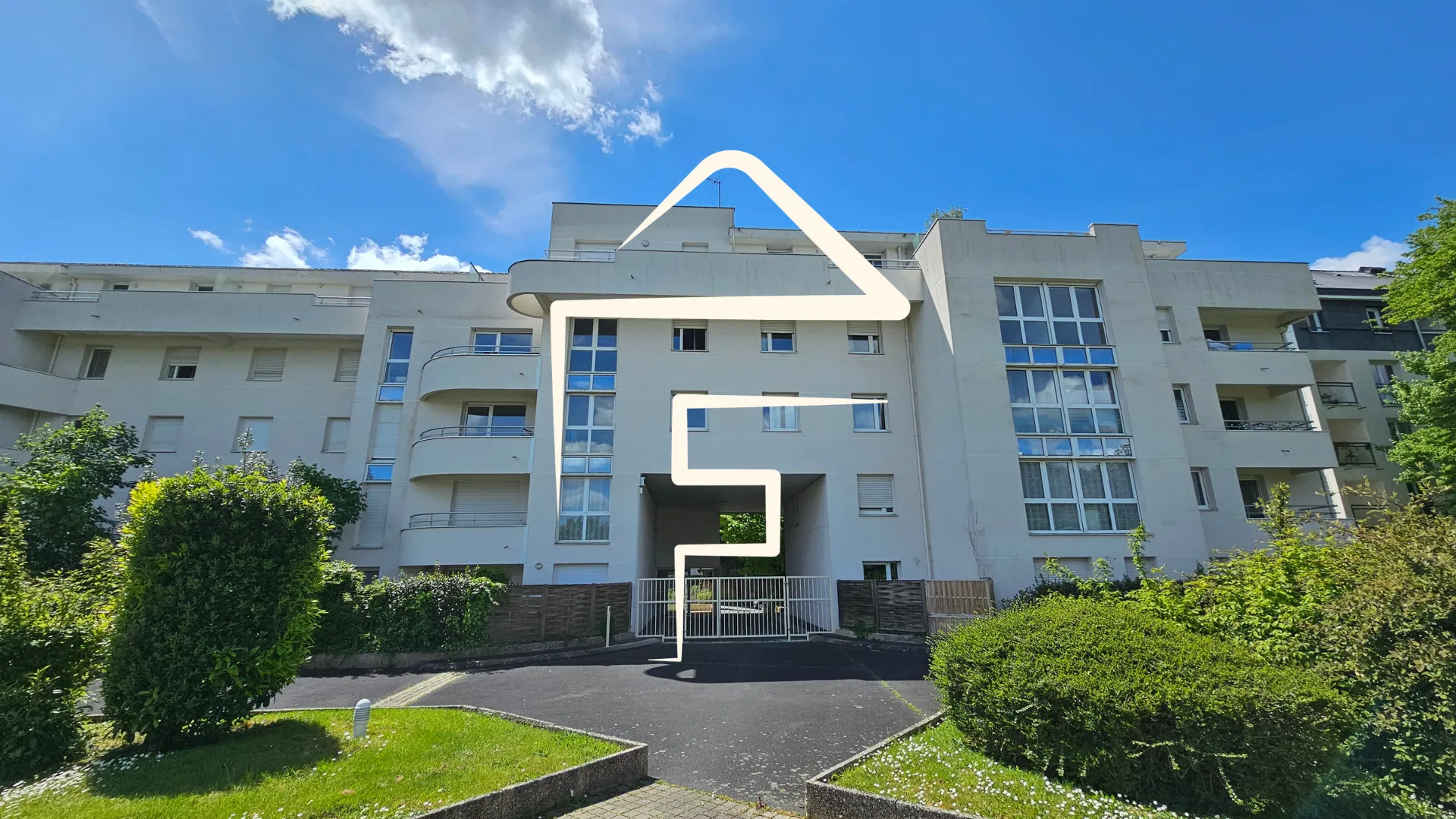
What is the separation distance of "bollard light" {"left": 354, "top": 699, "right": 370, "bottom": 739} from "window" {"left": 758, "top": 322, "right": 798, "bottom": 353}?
15.2 meters

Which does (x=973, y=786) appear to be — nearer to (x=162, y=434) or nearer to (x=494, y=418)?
(x=494, y=418)

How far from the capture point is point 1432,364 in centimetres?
1738

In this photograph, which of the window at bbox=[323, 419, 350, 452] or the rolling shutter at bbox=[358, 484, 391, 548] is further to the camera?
the window at bbox=[323, 419, 350, 452]

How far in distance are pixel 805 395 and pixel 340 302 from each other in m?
17.9

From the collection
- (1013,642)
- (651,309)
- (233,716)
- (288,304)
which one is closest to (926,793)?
(1013,642)

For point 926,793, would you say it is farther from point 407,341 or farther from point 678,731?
point 407,341

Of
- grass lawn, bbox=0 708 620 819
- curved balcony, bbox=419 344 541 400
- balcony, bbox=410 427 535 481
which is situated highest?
curved balcony, bbox=419 344 541 400

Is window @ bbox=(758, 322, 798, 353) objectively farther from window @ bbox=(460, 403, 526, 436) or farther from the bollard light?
the bollard light

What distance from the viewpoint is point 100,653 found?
6.57 meters

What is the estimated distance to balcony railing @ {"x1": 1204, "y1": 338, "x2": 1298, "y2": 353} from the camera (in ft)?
68.8

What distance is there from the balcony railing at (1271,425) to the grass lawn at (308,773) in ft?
76.3

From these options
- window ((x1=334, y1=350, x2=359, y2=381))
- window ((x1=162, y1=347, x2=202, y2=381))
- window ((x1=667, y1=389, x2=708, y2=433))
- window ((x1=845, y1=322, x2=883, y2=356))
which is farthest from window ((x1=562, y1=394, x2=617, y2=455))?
window ((x1=162, y1=347, x2=202, y2=381))

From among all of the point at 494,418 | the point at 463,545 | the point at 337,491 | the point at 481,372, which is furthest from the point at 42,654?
the point at 494,418
